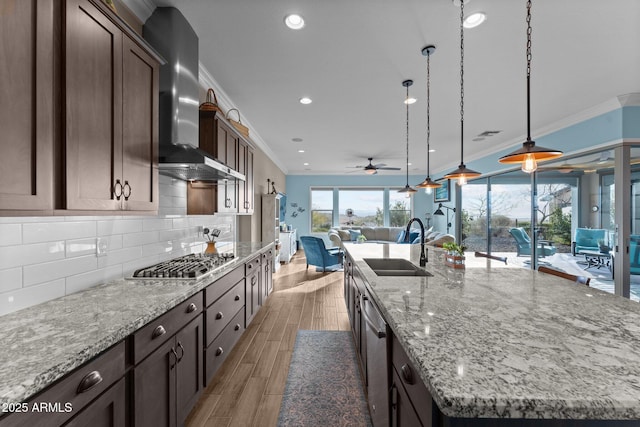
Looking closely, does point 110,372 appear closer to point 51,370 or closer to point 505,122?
point 51,370

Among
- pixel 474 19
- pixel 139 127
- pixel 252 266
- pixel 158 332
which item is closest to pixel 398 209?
pixel 252 266

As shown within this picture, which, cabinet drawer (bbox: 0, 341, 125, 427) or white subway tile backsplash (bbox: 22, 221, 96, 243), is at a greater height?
white subway tile backsplash (bbox: 22, 221, 96, 243)

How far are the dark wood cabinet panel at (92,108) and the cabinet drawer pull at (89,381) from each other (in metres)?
0.63

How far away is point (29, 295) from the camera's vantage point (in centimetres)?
124

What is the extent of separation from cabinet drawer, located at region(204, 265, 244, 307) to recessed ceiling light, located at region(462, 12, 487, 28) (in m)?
2.64

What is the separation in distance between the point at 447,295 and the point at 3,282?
1996 millimetres

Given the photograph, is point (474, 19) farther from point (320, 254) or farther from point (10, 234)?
point (320, 254)

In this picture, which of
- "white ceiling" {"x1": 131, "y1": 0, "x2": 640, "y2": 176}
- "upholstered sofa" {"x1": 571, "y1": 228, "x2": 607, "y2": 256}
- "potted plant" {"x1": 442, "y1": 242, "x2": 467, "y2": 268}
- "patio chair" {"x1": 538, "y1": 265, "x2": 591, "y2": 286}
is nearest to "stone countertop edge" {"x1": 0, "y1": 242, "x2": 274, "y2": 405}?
"potted plant" {"x1": 442, "y1": 242, "x2": 467, "y2": 268}

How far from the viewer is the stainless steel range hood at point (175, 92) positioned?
6.16ft

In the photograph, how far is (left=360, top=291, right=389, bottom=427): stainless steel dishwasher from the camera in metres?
1.23

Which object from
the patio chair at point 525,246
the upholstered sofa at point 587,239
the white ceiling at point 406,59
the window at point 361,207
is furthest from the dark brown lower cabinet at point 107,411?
the window at point 361,207

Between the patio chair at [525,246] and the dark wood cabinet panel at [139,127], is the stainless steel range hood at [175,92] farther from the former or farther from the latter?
the patio chair at [525,246]

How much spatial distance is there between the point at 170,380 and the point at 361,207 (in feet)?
27.6

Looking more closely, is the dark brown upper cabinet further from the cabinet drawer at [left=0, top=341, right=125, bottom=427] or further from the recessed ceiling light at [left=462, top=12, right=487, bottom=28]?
the recessed ceiling light at [left=462, top=12, right=487, bottom=28]
